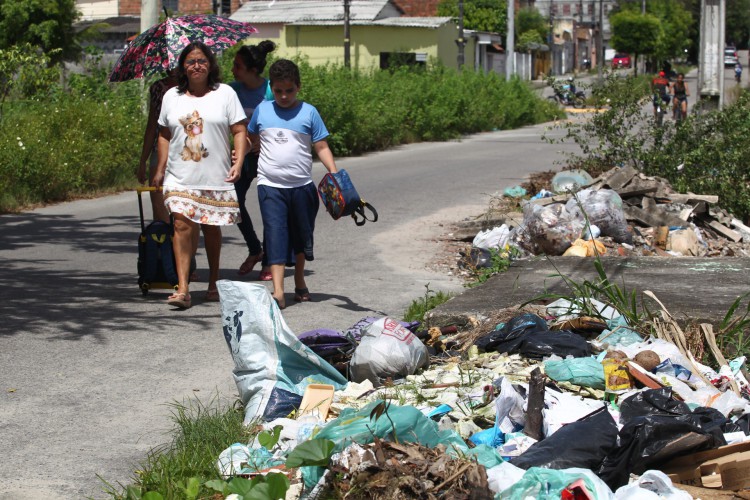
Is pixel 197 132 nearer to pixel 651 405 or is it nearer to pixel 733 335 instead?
pixel 733 335

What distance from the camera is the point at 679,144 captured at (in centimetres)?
1212

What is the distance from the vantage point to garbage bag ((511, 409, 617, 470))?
13.3ft

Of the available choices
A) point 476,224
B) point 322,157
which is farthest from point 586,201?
point 322,157

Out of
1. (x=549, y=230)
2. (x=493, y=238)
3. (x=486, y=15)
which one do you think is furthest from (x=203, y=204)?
(x=486, y=15)

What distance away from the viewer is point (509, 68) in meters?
38.6

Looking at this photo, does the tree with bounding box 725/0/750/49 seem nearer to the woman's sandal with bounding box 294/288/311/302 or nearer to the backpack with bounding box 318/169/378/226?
the woman's sandal with bounding box 294/288/311/302

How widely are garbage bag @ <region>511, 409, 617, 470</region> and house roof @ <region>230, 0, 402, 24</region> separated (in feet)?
137

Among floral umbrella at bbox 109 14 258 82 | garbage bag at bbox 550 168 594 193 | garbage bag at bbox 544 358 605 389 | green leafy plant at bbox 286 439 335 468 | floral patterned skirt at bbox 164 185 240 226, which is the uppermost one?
floral umbrella at bbox 109 14 258 82

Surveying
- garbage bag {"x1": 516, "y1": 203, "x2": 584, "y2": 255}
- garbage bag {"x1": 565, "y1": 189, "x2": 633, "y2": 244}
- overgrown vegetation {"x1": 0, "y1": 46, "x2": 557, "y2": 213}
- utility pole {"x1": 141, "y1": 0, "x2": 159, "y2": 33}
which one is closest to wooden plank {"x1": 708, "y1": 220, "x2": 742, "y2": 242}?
garbage bag {"x1": 565, "y1": 189, "x2": 633, "y2": 244}

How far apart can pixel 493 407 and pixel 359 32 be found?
41.7 metres

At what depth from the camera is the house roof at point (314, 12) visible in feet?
151

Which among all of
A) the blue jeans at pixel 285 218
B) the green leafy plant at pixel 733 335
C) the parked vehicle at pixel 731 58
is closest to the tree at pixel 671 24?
the parked vehicle at pixel 731 58

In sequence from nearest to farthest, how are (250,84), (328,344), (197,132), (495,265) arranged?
(328,344) → (197,132) → (250,84) → (495,265)

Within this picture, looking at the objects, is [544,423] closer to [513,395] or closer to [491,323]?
[513,395]
